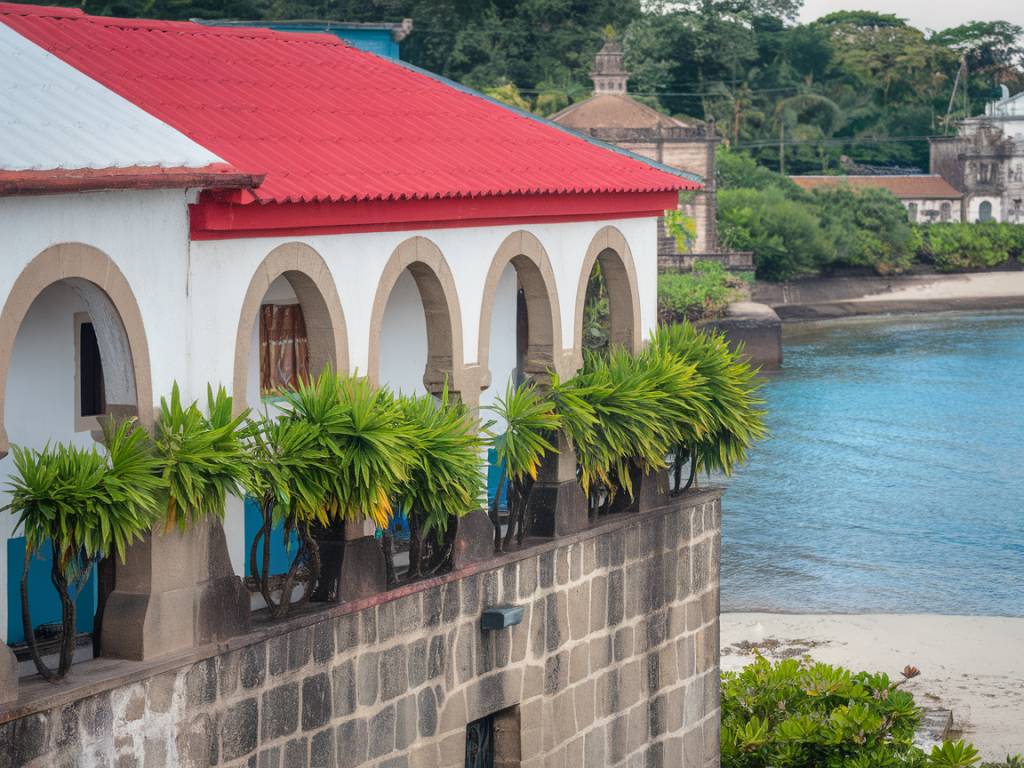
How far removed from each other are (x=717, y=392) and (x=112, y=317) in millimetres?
5438

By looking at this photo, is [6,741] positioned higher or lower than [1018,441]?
higher

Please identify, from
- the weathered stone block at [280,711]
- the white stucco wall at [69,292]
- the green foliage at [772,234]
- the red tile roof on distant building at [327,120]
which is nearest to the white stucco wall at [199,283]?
the white stucco wall at [69,292]

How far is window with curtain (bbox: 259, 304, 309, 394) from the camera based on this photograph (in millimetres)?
12242

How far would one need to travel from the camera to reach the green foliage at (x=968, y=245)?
8100cm

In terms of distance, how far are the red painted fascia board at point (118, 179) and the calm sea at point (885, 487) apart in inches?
745

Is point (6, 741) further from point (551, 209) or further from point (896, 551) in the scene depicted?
point (896, 551)

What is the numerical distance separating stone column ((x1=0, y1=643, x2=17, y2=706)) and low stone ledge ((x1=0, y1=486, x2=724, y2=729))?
0.04 m

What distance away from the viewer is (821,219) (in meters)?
77.1

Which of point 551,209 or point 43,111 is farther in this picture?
point 551,209

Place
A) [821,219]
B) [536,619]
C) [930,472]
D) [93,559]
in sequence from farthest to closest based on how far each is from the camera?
[821,219], [930,472], [536,619], [93,559]

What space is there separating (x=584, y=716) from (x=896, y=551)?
2055 centimetres

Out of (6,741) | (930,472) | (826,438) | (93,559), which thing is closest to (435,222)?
(93,559)

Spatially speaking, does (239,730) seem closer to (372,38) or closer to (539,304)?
(539,304)

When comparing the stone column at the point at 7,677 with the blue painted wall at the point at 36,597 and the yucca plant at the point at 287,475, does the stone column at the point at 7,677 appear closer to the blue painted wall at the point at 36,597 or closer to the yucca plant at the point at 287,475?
the yucca plant at the point at 287,475
